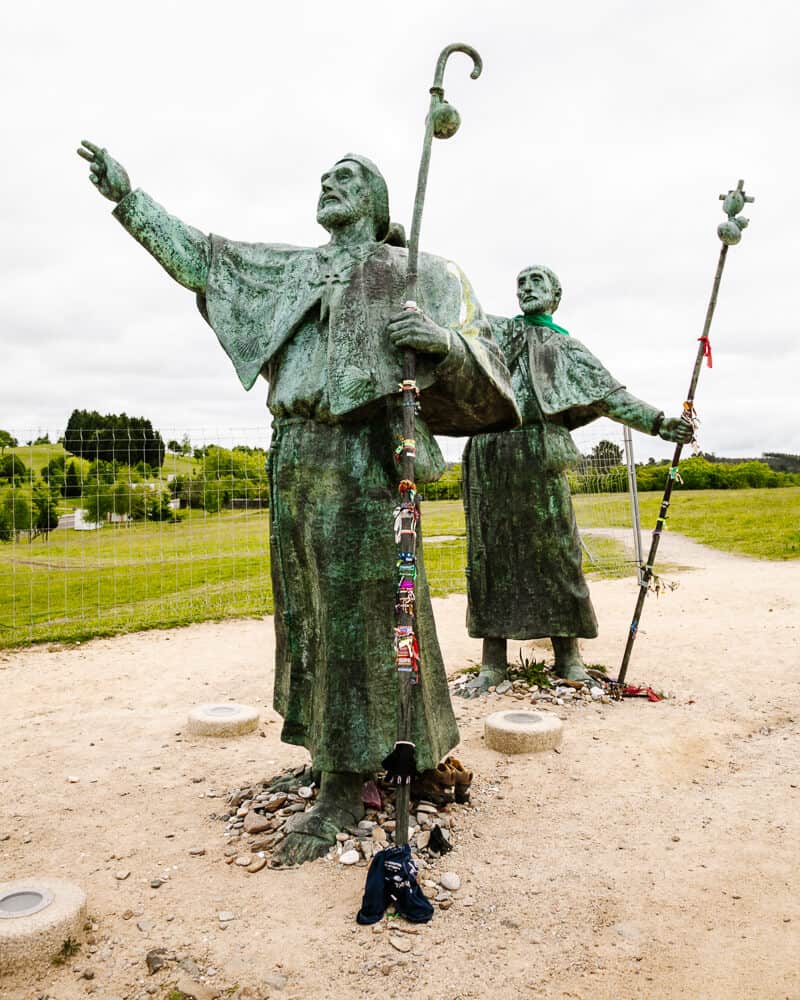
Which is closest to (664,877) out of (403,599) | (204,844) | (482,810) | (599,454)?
(482,810)

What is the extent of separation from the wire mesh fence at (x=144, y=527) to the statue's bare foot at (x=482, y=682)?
13.0ft

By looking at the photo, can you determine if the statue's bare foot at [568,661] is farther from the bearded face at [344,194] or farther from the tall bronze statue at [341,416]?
the bearded face at [344,194]

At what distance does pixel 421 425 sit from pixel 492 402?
30 cm

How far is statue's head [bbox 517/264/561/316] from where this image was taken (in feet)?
19.2

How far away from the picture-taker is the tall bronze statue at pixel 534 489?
5.68 meters

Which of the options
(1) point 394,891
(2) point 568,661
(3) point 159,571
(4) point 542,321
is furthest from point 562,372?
(3) point 159,571

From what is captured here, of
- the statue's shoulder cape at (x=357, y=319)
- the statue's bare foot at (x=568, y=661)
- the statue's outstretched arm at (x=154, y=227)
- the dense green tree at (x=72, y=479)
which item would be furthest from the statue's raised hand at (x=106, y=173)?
the dense green tree at (x=72, y=479)

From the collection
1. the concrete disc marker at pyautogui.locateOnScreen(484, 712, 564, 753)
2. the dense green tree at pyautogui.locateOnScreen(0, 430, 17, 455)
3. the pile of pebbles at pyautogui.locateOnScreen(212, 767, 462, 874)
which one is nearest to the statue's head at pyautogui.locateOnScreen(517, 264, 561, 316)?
the concrete disc marker at pyautogui.locateOnScreen(484, 712, 564, 753)

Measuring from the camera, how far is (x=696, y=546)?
17.2m

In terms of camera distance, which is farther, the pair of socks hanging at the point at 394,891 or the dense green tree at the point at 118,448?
the dense green tree at the point at 118,448

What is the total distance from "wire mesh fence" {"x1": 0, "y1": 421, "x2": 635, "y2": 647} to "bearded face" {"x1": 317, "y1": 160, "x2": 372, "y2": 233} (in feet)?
20.8

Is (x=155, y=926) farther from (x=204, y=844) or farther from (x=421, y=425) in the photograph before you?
(x=421, y=425)

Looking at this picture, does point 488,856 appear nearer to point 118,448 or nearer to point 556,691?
point 556,691

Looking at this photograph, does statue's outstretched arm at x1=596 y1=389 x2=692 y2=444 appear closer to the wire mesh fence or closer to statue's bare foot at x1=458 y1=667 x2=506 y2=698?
statue's bare foot at x1=458 y1=667 x2=506 y2=698
